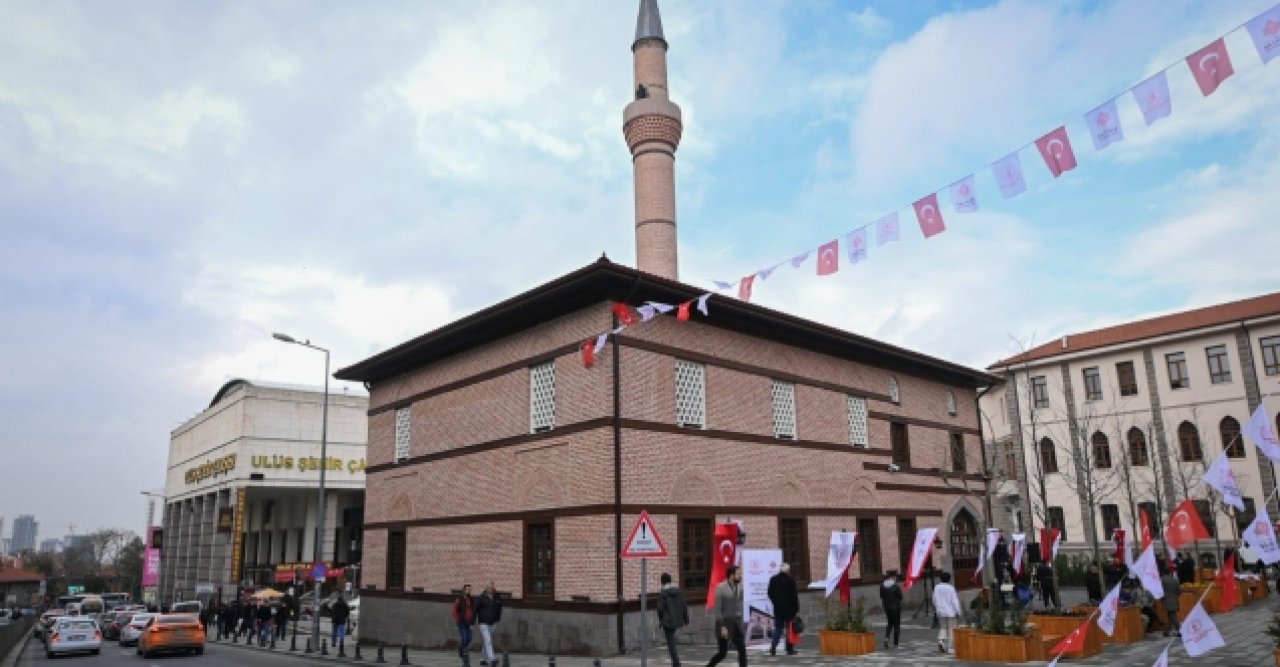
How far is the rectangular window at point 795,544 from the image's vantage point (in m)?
20.6

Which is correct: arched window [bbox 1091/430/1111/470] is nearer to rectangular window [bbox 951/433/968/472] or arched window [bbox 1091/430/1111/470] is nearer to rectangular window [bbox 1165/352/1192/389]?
rectangular window [bbox 1165/352/1192/389]

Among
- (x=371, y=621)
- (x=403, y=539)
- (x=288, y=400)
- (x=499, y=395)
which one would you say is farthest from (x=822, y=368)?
(x=288, y=400)

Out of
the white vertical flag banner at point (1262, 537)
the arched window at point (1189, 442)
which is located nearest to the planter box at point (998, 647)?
the white vertical flag banner at point (1262, 537)

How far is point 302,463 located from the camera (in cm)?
5325

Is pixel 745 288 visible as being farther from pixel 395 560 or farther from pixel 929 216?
pixel 395 560

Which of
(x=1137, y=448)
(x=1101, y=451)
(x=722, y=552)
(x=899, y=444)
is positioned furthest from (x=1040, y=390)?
(x=722, y=552)

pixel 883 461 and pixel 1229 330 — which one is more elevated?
pixel 1229 330

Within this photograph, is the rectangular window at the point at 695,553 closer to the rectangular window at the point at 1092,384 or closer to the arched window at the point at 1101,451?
the arched window at the point at 1101,451

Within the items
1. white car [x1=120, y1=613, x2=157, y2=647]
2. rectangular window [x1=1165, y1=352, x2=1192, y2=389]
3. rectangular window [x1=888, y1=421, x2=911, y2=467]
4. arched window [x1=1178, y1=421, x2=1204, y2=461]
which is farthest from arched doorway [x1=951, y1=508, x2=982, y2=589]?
white car [x1=120, y1=613, x2=157, y2=647]

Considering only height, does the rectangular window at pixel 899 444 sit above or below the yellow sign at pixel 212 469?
below

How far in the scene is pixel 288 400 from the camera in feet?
176

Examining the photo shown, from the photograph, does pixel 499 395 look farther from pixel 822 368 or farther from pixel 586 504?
pixel 822 368

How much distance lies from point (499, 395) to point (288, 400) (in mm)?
38416

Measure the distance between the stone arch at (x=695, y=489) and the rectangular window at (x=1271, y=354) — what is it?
28.8 metres
